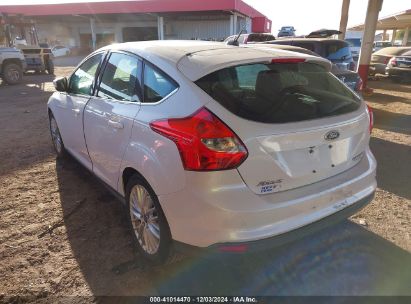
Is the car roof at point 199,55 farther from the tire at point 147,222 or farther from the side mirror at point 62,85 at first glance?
the side mirror at point 62,85

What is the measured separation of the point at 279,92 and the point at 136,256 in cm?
178

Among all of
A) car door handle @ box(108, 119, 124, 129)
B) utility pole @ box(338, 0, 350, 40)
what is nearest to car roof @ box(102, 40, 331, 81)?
car door handle @ box(108, 119, 124, 129)

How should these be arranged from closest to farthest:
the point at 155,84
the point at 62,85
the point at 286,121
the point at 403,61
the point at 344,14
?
the point at 286,121
the point at 155,84
the point at 62,85
the point at 403,61
the point at 344,14

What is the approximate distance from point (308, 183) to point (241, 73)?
0.91m

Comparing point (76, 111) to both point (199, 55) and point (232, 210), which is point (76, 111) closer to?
point (199, 55)

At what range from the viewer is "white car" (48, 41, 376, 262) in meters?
2.23

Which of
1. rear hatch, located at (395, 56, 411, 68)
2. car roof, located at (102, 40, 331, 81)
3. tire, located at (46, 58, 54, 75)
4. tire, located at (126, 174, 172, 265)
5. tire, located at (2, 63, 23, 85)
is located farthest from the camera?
tire, located at (46, 58, 54, 75)

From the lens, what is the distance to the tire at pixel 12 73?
610 inches

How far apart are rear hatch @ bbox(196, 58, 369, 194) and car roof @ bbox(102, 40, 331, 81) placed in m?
0.05

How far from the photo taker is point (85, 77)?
157 inches

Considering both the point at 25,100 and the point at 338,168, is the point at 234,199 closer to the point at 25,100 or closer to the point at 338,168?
the point at 338,168

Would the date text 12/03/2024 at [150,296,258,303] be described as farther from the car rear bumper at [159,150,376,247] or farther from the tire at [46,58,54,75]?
the tire at [46,58,54,75]

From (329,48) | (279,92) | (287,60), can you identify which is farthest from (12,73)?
(279,92)

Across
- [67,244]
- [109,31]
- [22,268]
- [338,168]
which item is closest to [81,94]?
[67,244]
